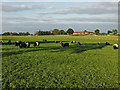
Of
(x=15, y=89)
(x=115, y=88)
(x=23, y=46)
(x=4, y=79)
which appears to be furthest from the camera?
(x=23, y=46)

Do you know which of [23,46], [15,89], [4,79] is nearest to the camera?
[15,89]

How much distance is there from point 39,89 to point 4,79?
2206 millimetres

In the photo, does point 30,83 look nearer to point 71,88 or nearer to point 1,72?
point 71,88

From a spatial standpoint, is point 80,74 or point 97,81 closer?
point 97,81

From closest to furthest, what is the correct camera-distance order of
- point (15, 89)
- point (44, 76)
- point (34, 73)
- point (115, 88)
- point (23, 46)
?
1. point (15, 89)
2. point (115, 88)
3. point (44, 76)
4. point (34, 73)
5. point (23, 46)

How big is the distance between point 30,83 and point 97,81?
3502 mm

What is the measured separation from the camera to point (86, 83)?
23.4ft

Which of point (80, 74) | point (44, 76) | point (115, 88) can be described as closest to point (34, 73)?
point (44, 76)

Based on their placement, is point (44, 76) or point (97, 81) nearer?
point (97, 81)

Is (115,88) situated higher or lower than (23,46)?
lower

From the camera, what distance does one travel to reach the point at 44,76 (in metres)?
7.94

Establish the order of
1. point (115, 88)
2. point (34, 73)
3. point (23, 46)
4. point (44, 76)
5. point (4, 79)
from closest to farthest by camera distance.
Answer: point (115, 88) → point (4, 79) → point (44, 76) → point (34, 73) → point (23, 46)

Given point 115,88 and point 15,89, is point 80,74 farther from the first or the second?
point 15,89

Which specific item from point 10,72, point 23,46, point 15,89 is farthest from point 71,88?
point 23,46
